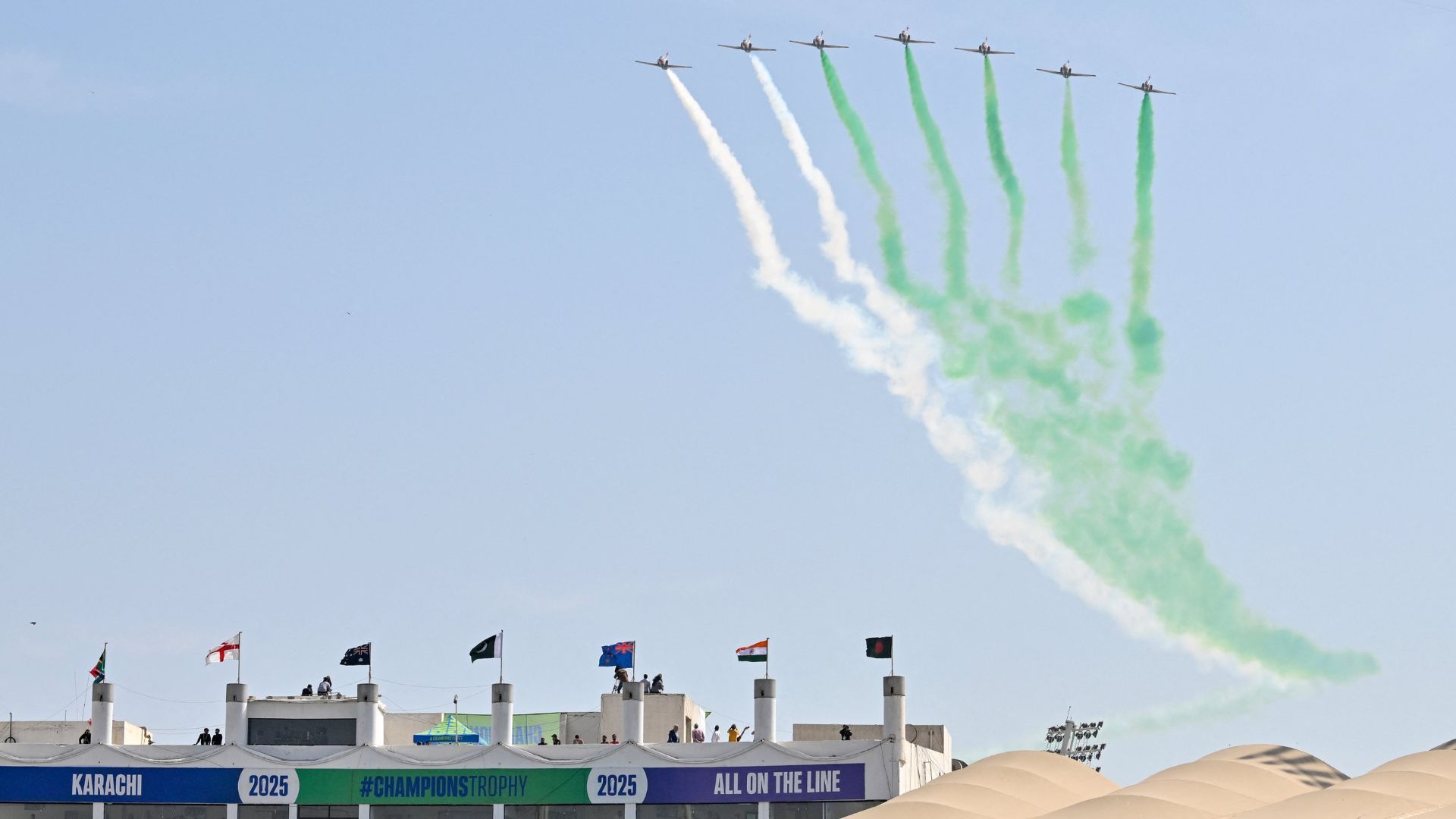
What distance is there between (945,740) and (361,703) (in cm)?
2910

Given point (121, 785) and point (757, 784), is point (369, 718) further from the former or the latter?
point (757, 784)

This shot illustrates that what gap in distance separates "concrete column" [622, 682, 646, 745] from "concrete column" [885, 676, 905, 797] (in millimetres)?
11748

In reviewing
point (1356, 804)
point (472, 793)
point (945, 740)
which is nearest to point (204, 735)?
point (472, 793)

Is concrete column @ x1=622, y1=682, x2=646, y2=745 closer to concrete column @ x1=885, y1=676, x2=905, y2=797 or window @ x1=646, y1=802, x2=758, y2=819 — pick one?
window @ x1=646, y1=802, x2=758, y2=819

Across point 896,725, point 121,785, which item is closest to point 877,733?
point 896,725

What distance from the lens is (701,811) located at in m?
119

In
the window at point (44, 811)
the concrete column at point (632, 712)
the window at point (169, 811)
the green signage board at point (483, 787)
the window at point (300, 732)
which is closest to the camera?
the green signage board at point (483, 787)

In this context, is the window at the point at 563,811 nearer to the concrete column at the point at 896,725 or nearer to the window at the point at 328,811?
the window at the point at 328,811

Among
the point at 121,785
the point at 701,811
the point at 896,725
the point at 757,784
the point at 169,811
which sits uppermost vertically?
the point at 896,725

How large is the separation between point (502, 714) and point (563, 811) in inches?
225

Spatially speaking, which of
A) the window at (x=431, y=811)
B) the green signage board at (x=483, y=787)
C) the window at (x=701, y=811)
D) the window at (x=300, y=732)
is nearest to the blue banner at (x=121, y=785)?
the window at (x=300, y=732)

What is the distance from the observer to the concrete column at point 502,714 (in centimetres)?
12100

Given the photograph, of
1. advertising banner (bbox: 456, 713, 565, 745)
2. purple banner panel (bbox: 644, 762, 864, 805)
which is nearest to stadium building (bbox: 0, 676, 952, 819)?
purple banner panel (bbox: 644, 762, 864, 805)

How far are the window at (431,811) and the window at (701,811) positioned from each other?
7.54 m
